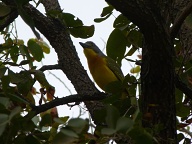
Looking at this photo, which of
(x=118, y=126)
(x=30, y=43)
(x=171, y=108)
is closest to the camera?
(x=118, y=126)

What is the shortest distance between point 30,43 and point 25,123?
2.58ft

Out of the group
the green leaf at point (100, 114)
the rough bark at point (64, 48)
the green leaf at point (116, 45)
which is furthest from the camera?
the rough bark at point (64, 48)

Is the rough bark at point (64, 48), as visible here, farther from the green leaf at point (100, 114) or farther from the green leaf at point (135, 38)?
the green leaf at point (100, 114)

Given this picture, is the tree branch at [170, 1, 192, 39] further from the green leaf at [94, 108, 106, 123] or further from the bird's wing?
the green leaf at [94, 108, 106, 123]

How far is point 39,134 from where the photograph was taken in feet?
4.58

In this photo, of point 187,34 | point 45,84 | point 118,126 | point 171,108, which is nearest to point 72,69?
point 45,84

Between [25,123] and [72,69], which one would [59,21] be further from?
[25,123]

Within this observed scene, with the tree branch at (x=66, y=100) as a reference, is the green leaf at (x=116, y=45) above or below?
above

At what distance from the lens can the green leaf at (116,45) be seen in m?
1.94

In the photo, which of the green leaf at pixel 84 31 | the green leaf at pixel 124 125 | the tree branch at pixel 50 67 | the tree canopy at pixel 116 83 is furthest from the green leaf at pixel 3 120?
the tree branch at pixel 50 67

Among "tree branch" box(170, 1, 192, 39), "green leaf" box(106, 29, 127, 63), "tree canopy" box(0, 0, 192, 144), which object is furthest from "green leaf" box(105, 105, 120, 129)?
"green leaf" box(106, 29, 127, 63)

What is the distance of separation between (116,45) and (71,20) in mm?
245

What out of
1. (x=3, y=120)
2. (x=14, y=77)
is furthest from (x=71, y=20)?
(x=3, y=120)

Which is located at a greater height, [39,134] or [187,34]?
[187,34]
